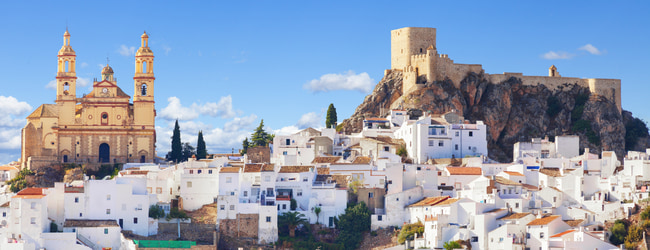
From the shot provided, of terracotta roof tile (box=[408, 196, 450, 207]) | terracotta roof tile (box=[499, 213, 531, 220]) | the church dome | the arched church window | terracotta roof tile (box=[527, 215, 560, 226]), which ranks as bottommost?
terracotta roof tile (box=[527, 215, 560, 226])

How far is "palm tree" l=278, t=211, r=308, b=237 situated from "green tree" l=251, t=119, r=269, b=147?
18852mm

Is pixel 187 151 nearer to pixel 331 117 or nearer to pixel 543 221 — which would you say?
pixel 331 117

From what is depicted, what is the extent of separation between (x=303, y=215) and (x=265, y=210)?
2613 mm

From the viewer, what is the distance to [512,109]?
90.4 meters

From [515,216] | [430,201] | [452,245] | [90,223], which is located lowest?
[452,245]

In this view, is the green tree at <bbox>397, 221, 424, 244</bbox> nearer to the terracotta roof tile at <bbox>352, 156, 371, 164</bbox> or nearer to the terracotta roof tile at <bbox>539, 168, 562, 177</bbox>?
the terracotta roof tile at <bbox>352, 156, 371, 164</bbox>

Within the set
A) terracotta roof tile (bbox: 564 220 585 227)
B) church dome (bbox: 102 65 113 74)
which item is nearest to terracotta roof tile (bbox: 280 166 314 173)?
terracotta roof tile (bbox: 564 220 585 227)

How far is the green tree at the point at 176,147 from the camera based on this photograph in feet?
276

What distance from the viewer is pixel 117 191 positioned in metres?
65.0

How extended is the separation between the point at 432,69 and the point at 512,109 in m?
7.06

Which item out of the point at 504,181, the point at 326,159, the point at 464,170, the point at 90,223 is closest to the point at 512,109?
the point at 464,170

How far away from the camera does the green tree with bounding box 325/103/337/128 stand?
88.5 meters

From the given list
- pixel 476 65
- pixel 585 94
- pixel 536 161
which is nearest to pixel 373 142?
pixel 536 161

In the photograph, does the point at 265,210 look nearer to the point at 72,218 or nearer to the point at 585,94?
the point at 72,218
